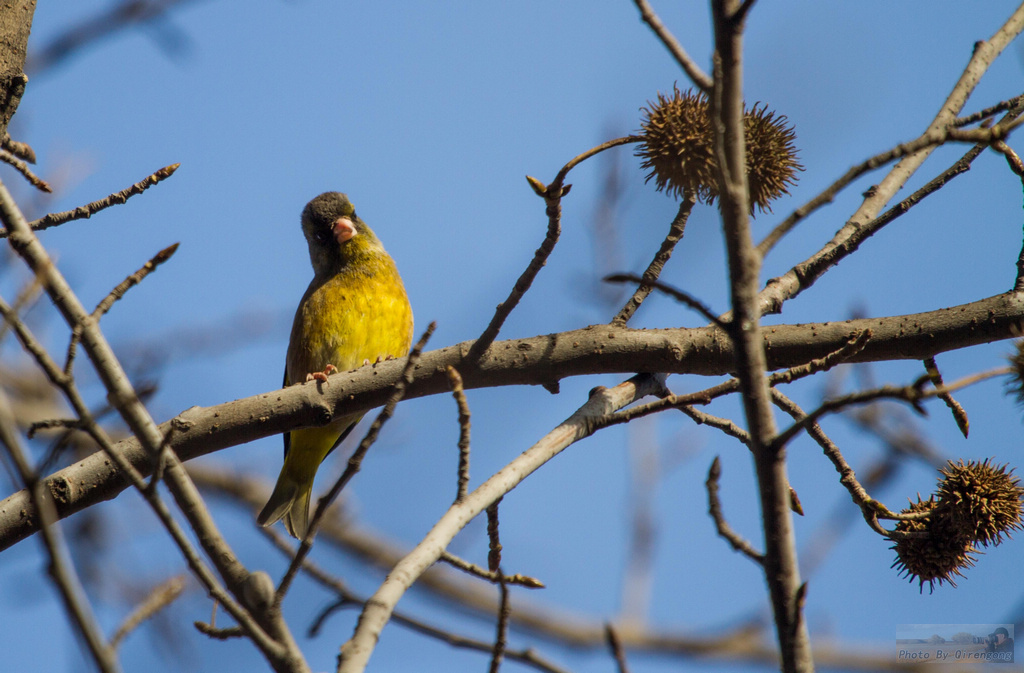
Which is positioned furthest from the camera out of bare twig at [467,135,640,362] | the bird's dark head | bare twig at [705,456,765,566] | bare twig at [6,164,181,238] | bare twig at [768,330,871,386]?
the bird's dark head

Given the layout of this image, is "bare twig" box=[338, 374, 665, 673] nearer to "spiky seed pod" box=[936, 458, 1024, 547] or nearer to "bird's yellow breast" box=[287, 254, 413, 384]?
"spiky seed pod" box=[936, 458, 1024, 547]

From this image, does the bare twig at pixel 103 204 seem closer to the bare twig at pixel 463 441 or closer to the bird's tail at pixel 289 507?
the bare twig at pixel 463 441

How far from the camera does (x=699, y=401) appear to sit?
85.4 inches

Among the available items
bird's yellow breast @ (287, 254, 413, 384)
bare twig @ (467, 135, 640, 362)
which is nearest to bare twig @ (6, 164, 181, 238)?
bare twig @ (467, 135, 640, 362)

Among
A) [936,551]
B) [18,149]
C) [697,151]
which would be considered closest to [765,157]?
[697,151]

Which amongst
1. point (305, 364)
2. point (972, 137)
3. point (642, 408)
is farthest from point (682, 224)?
point (305, 364)

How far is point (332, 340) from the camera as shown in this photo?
212 inches

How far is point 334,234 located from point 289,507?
2040 mm

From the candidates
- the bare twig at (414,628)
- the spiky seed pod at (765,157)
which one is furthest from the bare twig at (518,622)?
the spiky seed pod at (765,157)

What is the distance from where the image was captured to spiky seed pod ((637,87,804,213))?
321 centimetres

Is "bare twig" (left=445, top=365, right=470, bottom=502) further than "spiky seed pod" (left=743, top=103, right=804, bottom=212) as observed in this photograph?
No

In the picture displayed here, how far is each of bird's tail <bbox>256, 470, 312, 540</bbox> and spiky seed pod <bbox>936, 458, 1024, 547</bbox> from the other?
381cm

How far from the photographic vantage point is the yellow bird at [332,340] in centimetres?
538

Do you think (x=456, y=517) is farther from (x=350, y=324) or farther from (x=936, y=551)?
(x=350, y=324)
